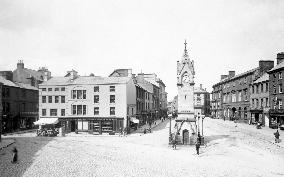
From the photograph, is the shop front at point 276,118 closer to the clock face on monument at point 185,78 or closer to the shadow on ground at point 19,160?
the clock face on monument at point 185,78

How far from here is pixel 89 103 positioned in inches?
1879

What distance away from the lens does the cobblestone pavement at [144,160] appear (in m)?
20.6

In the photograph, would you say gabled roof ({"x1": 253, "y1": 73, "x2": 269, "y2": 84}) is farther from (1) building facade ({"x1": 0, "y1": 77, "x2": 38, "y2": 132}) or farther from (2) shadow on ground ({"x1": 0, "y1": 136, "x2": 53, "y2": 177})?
(1) building facade ({"x1": 0, "y1": 77, "x2": 38, "y2": 132})

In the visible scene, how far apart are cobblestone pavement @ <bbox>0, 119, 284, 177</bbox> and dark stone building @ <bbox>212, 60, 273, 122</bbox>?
110 ft

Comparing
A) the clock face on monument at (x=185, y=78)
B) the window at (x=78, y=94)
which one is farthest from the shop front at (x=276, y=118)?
the window at (x=78, y=94)

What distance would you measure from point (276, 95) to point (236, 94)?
69.3ft

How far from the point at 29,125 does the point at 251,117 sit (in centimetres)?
5122

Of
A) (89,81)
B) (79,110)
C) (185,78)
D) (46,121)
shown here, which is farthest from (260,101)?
(46,121)

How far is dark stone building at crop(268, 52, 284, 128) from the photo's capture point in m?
49.6

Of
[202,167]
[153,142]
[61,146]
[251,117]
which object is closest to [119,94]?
[153,142]

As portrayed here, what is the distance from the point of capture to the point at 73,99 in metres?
48.5

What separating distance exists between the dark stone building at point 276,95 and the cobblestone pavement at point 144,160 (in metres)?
18.7

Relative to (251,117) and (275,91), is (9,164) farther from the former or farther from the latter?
(251,117)

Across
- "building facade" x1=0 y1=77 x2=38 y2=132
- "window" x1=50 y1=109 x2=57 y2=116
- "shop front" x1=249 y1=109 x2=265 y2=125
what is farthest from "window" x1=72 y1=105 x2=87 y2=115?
"shop front" x1=249 y1=109 x2=265 y2=125
